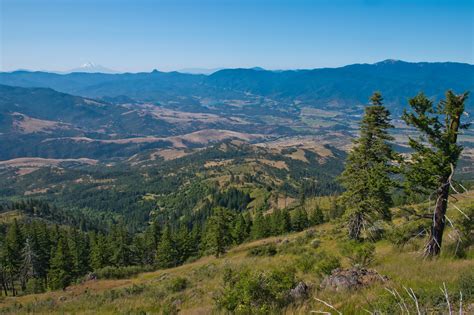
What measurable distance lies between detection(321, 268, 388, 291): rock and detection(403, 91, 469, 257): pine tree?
27.4ft

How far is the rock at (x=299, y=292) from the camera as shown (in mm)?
11008

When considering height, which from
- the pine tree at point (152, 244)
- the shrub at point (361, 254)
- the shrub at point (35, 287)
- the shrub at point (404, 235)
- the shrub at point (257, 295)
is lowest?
the pine tree at point (152, 244)

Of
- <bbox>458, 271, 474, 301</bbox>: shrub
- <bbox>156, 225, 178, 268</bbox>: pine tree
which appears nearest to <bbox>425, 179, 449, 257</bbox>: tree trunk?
<bbox>458, 271, 474, 301</bbox>: shrub

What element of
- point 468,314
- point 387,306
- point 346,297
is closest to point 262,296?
point 346,297

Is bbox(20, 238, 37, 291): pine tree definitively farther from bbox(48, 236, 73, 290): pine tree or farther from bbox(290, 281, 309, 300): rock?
bbox(290, 281, 309, 300): rock

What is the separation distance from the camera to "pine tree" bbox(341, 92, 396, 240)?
3412 centimetres

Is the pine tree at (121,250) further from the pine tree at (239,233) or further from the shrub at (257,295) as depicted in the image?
the shrub at (257,295)

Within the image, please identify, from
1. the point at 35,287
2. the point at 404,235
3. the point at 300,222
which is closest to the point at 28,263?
the point at 35,287

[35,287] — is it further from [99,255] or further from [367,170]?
[367,170]

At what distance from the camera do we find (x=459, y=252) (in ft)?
59.4

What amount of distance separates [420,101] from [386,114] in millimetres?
17271

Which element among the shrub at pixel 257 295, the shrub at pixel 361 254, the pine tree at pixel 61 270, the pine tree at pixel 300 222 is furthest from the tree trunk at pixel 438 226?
the pine tree at pixel 300 222

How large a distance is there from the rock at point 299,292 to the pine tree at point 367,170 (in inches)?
940

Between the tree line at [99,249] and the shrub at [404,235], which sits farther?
the tree line at [99,249]
